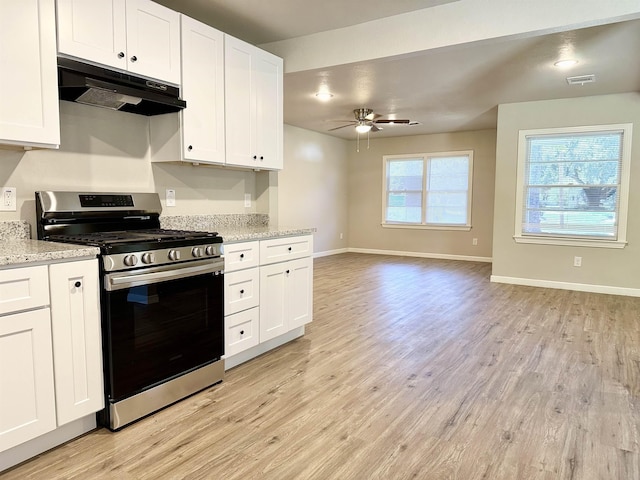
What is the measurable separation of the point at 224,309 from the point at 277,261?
1.93 ft

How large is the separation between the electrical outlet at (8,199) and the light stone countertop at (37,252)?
0.62 ft

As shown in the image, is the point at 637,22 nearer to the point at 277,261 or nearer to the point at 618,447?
the point at 618,447

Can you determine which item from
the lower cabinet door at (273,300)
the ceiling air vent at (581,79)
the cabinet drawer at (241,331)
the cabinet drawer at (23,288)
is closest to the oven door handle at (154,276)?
the cabinet drawer at (23,288)

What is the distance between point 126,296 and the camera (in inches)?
82.2

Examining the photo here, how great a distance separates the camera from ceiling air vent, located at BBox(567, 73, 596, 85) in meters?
4.50

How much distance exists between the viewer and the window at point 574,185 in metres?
5.36

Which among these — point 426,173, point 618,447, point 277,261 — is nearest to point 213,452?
point 277,261

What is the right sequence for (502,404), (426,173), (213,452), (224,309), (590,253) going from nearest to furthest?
(213,452), (502,404), (224,309), (590,253), (426,173)

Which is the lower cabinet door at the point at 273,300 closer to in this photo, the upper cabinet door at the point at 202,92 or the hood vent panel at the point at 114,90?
the upper cabinet door at the point at 202,92

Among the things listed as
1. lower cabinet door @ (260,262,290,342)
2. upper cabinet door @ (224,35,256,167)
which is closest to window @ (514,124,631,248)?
lower cabinet door @ (260,262,290,342)

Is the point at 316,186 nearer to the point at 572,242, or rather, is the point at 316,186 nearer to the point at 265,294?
the point at 572,242

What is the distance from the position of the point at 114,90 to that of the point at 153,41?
46 cm

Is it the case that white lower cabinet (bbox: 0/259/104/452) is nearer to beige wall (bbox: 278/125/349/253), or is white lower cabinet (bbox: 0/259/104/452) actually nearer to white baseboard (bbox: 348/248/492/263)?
beige wall (bbox: 278/125/349/253)

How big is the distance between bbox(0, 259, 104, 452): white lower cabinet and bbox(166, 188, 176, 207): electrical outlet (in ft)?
3.78
